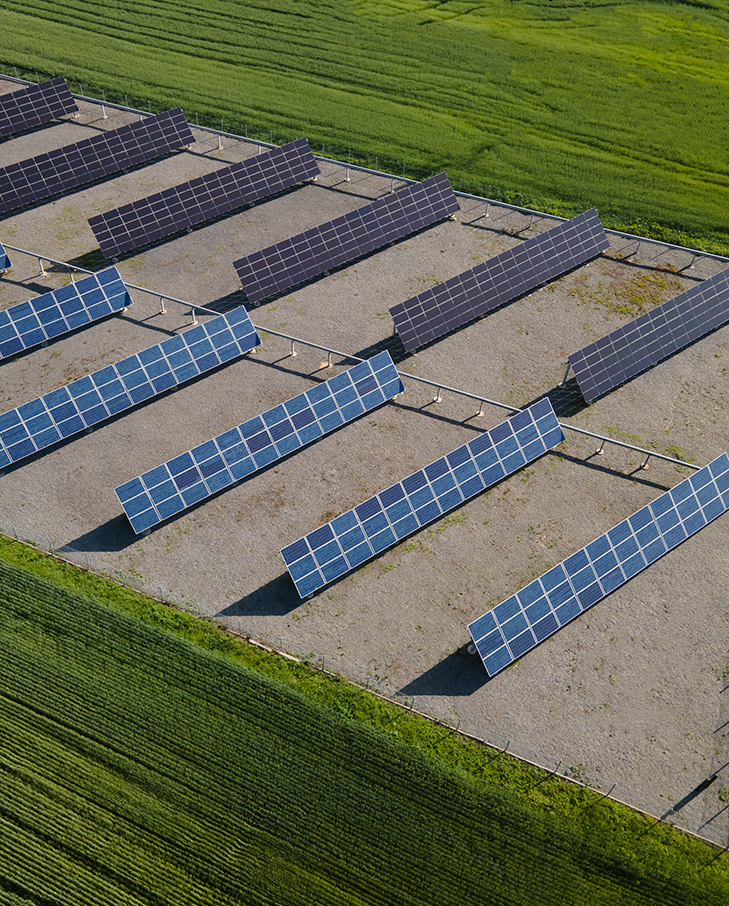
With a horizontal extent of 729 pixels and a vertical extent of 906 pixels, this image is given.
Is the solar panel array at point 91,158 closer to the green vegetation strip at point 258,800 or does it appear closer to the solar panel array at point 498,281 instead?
the solar panel array at point 498,281

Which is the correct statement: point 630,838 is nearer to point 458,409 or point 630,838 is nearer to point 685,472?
point 685,472

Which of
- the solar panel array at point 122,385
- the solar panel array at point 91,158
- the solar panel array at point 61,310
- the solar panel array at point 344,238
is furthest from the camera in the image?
the solar panel array at point 91,158

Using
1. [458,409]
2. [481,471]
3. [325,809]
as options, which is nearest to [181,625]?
[325,809]

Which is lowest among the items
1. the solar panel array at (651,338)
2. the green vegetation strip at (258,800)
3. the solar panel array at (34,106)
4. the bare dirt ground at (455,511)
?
the green vegetation strip at (258,800)

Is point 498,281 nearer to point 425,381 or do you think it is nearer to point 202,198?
point 425,381

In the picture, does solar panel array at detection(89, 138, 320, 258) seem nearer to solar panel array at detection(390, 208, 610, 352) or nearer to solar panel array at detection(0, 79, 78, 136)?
solar panel array at detection(0, 79, 78, 136)

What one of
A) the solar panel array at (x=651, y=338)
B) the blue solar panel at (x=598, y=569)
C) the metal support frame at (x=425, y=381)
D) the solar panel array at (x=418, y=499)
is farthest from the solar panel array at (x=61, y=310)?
the blue solar panel at (x=598, y=569)
